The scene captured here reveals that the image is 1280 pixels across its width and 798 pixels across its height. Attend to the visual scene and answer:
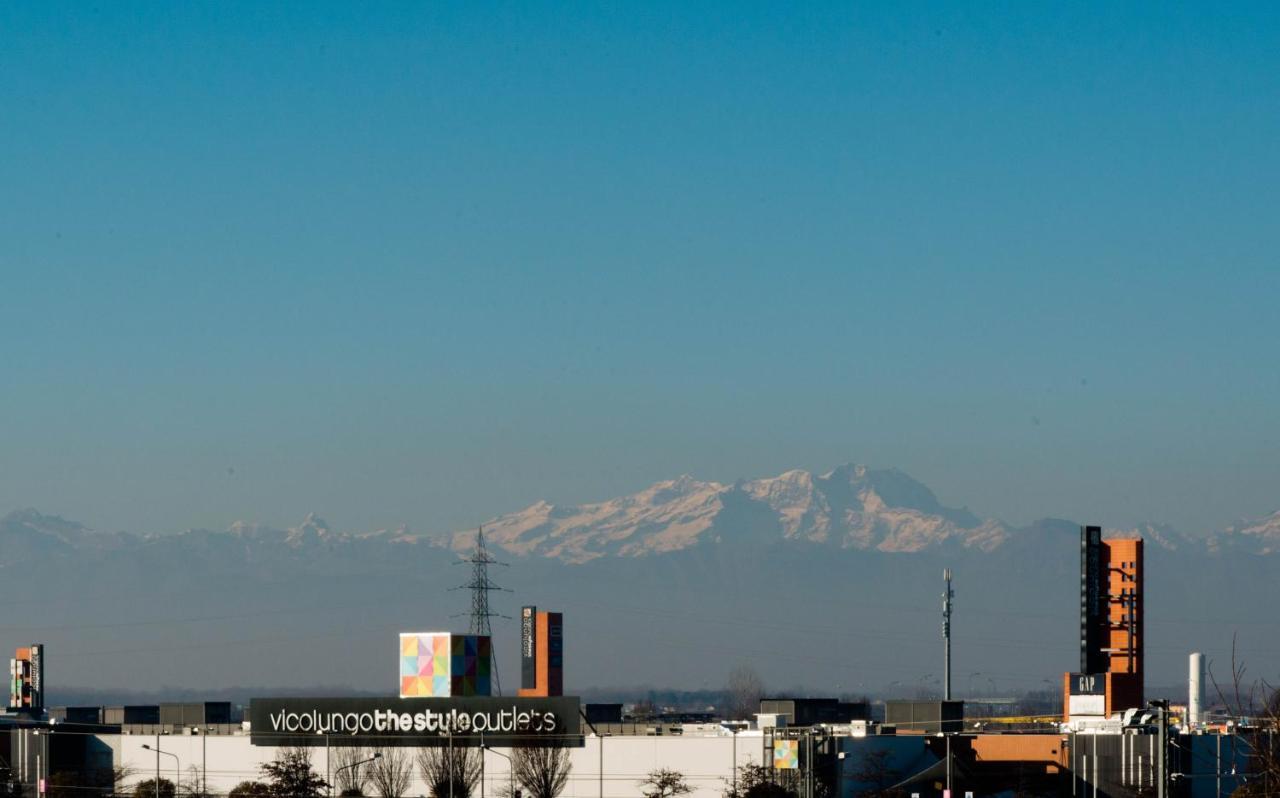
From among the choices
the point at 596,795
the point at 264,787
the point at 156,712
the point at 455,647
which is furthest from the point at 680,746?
the point at 156,712

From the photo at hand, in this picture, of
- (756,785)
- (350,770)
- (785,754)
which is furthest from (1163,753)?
(350,770)

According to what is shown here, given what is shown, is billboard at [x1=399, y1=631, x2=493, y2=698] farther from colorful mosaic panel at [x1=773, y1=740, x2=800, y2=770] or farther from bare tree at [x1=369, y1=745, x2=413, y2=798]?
colorful mosaic panel at [x1=773, y1=740, x2=800, y2=770]

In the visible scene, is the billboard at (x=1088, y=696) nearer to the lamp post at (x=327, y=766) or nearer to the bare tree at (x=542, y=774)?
the bare tree at (x=542, y=774)

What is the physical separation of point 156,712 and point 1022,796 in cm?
8685

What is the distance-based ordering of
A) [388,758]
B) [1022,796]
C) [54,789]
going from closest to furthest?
[1022,796] → [388,758] → [54,789]

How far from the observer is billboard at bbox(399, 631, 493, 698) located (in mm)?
127188

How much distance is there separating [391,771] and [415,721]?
3476mm

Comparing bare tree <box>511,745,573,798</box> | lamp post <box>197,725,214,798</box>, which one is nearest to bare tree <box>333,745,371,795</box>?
bare tree <box>511,745,573,798</box>

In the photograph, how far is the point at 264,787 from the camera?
124 m

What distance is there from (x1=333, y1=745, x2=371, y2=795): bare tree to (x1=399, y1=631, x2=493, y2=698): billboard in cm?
461

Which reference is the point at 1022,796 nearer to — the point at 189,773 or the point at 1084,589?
the point at 1084,589

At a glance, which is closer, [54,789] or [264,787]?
[264,787]

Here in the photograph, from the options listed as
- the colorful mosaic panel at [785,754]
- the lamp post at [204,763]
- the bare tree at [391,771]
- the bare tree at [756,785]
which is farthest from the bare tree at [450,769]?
the colorful mosaic panel at [785,754]

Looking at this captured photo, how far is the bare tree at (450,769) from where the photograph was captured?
123688 millimetres
